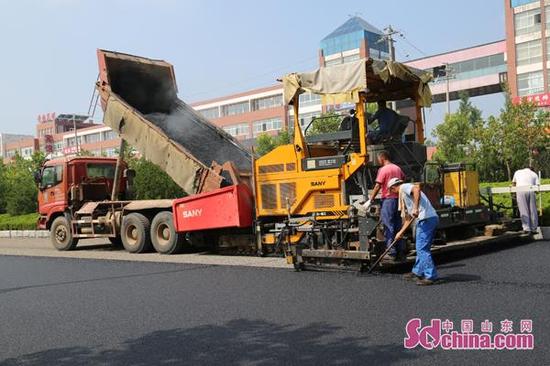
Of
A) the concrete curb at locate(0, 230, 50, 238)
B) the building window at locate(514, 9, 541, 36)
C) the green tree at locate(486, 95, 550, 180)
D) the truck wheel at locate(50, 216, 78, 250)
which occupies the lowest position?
the concrete curb at locate(0, 230, 50, 238)

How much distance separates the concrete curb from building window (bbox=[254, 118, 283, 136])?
47.5 metres

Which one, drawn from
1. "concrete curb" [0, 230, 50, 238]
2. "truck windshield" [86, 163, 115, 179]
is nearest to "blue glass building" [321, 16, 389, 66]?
"concrete curb" [0, 230, 50, 238]

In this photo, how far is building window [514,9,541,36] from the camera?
51.3 metres

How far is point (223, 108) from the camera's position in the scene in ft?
256

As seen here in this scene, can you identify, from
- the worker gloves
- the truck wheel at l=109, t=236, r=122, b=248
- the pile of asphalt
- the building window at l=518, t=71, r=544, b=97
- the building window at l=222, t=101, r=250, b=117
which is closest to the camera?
the worker gloves

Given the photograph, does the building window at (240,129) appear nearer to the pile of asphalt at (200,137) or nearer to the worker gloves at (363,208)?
the pile of asphalt at (200,137)

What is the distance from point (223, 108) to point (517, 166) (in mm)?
56242

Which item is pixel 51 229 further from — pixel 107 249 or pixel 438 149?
pixel 438 149

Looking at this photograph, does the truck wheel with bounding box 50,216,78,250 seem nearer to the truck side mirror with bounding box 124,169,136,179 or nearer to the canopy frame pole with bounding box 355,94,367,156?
the truck side mirror with bounding box 124,169,136,179

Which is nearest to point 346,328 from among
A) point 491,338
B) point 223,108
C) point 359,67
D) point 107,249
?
point 491,338

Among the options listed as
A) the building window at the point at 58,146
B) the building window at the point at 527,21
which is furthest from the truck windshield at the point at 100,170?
the building window at the point at 58,146

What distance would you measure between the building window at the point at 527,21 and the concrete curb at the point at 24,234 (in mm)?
45259

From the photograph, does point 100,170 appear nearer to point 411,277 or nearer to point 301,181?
point 301,181

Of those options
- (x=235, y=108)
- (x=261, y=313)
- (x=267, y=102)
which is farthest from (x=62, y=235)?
(x=235, y=108)
